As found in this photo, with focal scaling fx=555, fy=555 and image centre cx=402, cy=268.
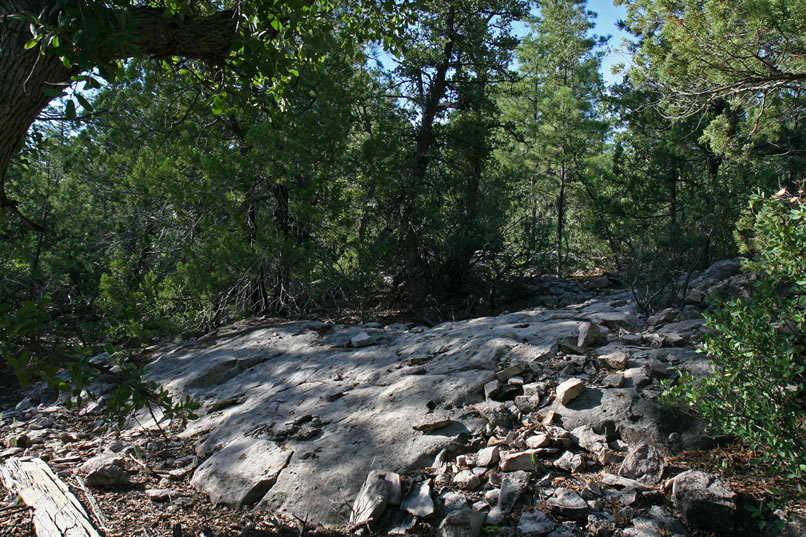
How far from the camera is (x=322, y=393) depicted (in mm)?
4887

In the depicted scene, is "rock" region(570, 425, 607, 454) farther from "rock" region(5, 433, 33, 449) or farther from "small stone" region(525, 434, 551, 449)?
"rock" region(5, 433, 33, 449)

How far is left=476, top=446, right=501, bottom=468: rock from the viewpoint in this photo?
10.8 ft

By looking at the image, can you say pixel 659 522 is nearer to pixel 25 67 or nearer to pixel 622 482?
pixel 622 482

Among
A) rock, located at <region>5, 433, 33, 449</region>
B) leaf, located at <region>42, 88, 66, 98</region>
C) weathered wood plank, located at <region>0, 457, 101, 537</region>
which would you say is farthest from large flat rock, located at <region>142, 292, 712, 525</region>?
leaf, located at <region>42, 88, 66, 98</region>

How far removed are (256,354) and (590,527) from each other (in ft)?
15.3

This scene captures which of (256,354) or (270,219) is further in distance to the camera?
(270,219)

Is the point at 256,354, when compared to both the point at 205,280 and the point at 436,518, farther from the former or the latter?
the point at 436,518

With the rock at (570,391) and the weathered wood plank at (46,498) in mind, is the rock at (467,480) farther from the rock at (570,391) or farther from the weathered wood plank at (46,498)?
the weathered wood plank at (46,498)

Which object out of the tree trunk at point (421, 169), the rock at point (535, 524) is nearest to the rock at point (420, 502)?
the rock at point (535, 524)

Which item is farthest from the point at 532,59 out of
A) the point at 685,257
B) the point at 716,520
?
the point at 716,520

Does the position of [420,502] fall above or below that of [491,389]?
below

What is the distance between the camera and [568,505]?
2844 millimetres

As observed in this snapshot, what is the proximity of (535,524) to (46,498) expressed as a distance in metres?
2.73

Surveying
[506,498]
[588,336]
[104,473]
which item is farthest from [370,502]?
[588,336]
